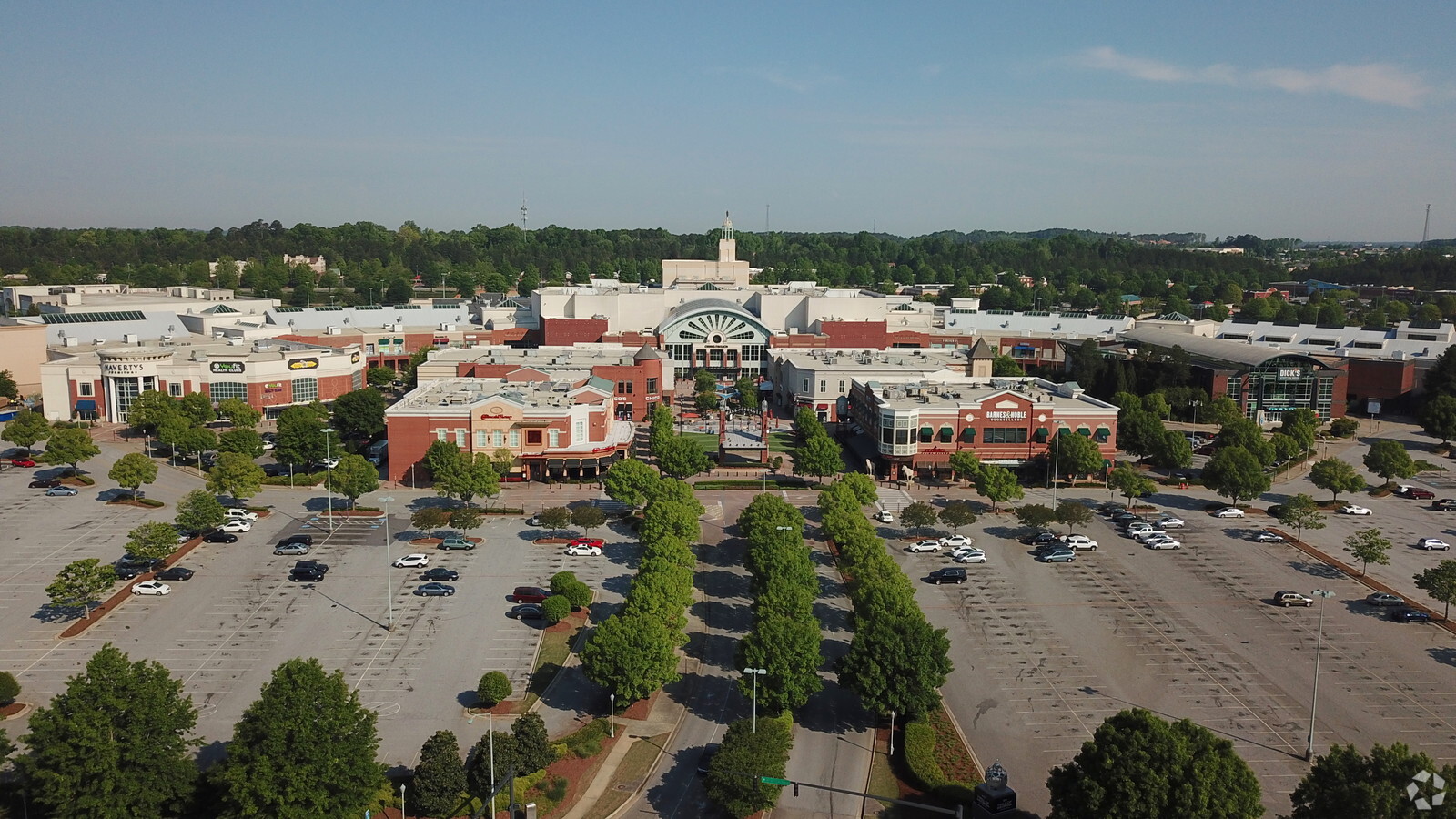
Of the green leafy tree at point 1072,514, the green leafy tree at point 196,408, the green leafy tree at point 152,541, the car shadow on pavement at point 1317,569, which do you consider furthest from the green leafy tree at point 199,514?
the car shadow on pavement at point 1317,569

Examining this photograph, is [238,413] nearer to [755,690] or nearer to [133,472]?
[133,472]

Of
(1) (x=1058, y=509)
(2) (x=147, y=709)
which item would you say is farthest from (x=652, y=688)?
(1) (x=1058, y=509)

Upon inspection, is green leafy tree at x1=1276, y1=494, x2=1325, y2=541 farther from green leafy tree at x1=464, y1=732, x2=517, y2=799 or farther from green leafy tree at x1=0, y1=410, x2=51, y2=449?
green leafy tree at x1=0, y1=410, x2=51, y2=449

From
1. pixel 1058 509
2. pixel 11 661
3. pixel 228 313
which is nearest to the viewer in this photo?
pixel 11 661

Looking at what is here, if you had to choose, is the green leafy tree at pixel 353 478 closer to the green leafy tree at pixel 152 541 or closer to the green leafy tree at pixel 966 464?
the green leafy tree at pixel 152 541

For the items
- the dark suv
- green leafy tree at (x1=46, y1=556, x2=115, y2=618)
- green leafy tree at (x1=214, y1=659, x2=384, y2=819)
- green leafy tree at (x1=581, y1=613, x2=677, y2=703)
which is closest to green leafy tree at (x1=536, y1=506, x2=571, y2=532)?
the dark suv

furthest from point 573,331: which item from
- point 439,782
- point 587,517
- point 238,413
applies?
point 439,782

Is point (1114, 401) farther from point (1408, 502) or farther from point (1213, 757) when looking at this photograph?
point (1213, 757)
